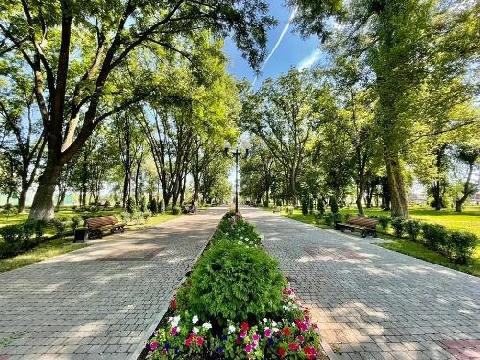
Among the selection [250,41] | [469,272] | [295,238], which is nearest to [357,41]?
[250,41]

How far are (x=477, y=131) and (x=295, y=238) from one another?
9.62 m

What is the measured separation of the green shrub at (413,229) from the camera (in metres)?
12.8

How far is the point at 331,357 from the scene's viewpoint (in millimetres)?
3828

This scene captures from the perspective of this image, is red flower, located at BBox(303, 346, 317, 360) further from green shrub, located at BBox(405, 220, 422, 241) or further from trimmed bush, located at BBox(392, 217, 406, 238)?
trimmed bush, located at BBox(392, 217, 406, 238)

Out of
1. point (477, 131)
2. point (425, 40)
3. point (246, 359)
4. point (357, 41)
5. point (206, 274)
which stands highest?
point (357, 41)

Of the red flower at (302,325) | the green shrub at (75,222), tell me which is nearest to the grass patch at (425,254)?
the red flower at (302,325)

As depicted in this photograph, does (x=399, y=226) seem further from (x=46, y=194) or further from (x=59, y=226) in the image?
(x=46, y=194)

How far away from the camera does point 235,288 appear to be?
144 inches

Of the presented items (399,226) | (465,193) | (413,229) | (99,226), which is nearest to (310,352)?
(413,229)

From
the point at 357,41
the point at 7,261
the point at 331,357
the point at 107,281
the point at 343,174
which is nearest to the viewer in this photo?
the point at 331,357

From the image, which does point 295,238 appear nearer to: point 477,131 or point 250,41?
point 250,41

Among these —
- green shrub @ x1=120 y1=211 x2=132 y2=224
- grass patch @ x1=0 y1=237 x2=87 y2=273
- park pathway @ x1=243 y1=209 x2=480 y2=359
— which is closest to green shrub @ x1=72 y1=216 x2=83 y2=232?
grass patch @ x1=0 y1=237 x2=87 y2=273

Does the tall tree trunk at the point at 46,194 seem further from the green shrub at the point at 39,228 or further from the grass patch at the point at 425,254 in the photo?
the grass patch at the point at 425,254

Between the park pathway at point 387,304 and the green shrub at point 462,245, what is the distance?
1.02 metres
